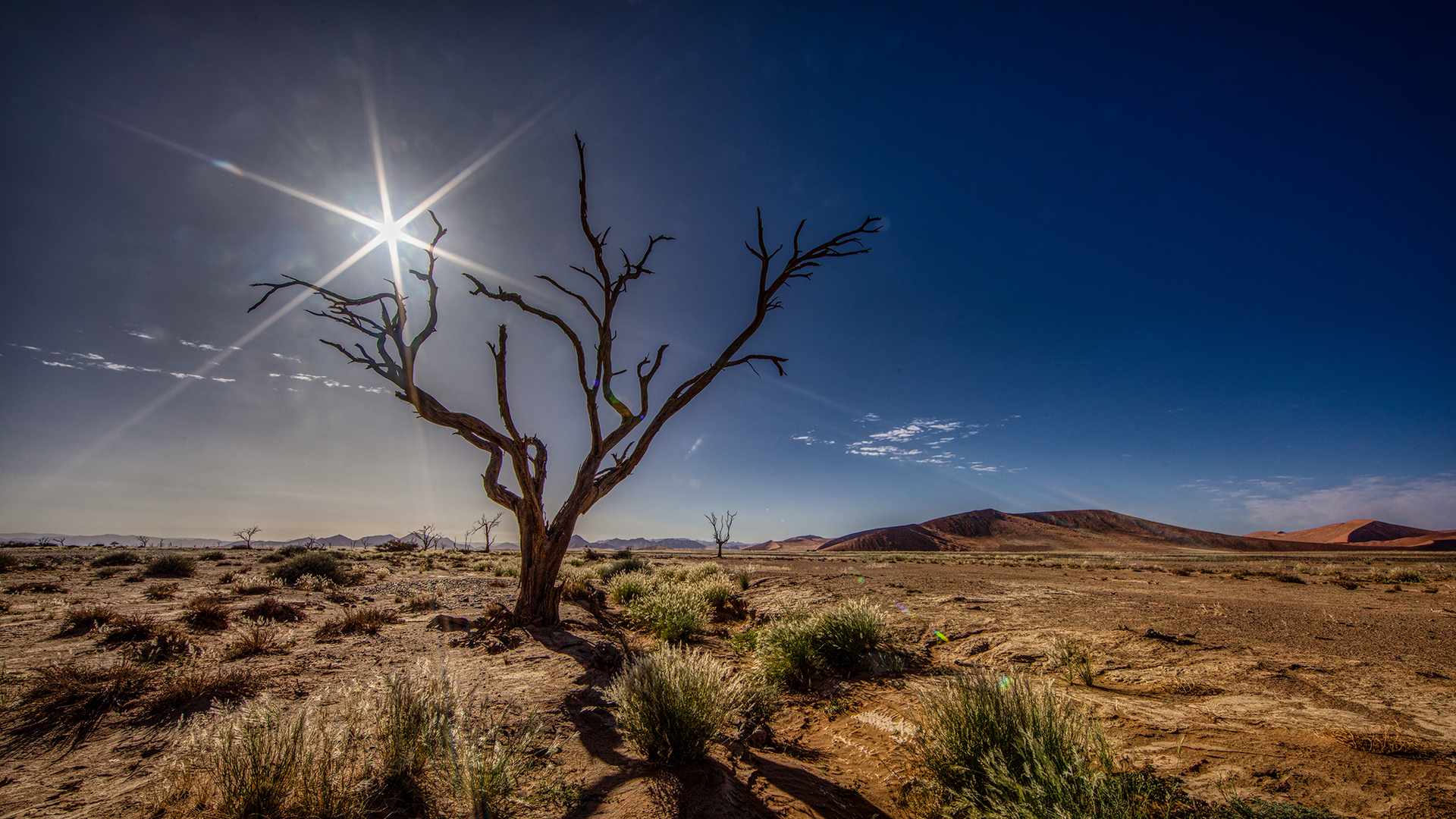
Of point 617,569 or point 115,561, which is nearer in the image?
point 617,569

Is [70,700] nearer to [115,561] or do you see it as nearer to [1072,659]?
[1072,659]

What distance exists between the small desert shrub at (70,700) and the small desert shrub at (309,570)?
40.5 feet

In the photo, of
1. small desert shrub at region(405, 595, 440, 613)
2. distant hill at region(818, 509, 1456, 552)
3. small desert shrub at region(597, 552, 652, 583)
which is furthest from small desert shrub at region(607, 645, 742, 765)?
distant hill at region(818, 509, 1456, 552)

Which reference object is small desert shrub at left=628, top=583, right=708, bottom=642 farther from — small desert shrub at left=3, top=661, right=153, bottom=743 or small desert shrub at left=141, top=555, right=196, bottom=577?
small desert shrub at left=141, top=555, right=196, bottom=577

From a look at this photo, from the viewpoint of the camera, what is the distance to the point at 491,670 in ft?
19.1

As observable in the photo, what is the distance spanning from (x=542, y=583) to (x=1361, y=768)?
349 inches

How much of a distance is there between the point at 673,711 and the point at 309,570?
1834cm

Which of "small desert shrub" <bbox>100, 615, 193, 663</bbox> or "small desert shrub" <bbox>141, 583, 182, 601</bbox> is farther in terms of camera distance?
"small desert shrub" <bbox>141, 583, 182, 601</bbox>

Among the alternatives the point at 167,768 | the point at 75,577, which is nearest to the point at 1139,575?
the point at 167,768

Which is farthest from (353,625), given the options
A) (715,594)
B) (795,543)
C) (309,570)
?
(795,543)

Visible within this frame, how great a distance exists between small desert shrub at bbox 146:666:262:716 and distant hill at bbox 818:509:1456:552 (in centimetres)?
9612

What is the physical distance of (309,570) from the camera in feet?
51.7

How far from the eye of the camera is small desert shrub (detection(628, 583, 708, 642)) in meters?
7.97

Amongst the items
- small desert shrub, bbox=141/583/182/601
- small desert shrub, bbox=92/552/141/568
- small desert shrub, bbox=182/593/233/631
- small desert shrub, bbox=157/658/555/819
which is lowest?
small desert shrub, bbox=92/552/141/568
